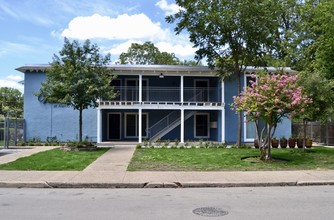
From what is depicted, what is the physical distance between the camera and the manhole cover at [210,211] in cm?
676

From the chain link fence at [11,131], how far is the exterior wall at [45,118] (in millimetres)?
840

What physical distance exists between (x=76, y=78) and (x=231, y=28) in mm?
9153

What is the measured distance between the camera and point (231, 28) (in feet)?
67.1

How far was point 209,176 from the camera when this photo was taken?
11320 millimetres

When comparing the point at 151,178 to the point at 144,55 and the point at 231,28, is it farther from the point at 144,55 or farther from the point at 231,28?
the point at 144,55

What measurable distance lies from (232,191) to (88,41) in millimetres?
13229

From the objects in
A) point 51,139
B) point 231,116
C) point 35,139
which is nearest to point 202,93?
point 231,116

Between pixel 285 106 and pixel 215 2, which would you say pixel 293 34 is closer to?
pixel 215 2

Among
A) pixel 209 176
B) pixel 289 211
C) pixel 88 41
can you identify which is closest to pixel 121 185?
pixel 209 176

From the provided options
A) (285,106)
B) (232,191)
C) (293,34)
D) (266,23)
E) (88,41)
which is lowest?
(232,191)

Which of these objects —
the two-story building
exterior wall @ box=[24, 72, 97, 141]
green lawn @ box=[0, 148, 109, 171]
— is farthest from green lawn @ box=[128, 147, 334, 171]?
exterior wall @ box=[24, 72, 97, 141]

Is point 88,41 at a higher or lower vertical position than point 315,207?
higher

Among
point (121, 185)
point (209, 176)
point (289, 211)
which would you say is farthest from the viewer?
point (209, 176)

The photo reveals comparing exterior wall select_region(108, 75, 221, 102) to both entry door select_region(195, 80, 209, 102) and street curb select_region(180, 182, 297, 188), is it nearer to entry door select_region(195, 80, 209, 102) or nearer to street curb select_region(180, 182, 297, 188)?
entry door select_region(195, 80, 209, 102)
